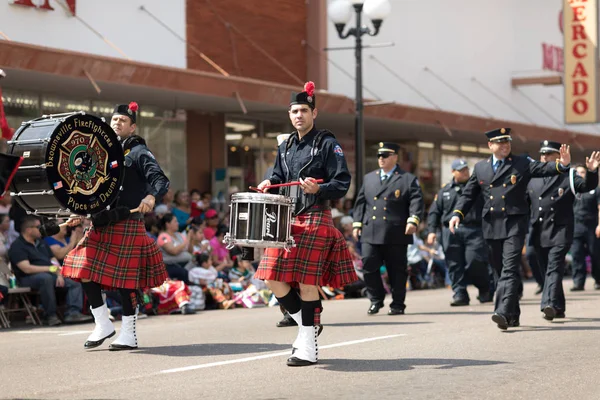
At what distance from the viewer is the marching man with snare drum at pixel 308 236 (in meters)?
7.81

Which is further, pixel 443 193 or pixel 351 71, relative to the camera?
pixel 351 71

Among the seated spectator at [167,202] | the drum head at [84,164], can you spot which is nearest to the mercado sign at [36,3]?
the seated spectator at [167,202]

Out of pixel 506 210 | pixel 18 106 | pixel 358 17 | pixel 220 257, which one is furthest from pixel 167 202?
pixel 506 210

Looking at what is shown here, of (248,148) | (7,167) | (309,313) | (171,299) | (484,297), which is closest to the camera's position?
(7,167)

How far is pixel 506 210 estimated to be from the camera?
413 inches

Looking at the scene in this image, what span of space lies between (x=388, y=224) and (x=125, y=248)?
15.6 feet

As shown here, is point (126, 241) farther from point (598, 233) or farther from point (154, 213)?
point (598, 233)

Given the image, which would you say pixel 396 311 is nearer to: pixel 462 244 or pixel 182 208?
pixel 462 244

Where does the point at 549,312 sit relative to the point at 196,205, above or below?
below

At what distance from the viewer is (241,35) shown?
21828 mm

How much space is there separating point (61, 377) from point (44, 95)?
1103 cm

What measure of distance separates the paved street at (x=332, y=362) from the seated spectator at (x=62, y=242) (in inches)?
73.5

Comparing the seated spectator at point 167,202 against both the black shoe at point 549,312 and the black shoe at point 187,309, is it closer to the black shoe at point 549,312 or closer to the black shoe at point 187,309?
the black shoe at point 187,309

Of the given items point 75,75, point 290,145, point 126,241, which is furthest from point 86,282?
point 75,75
